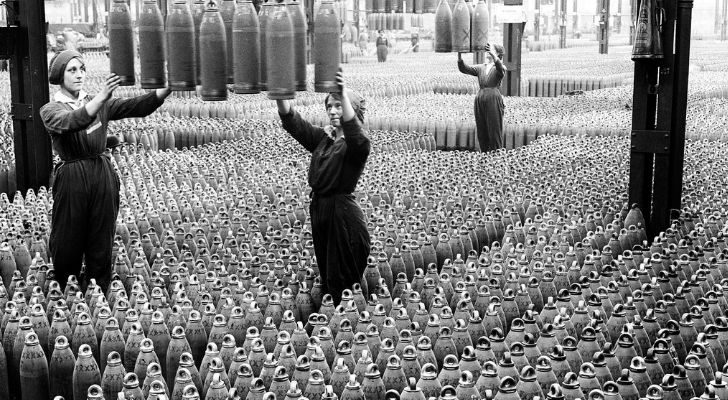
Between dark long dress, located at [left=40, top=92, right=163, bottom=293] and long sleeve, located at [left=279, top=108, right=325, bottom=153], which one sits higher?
long sleeve, located at [left=279, top=108, right=325, bottom=153]

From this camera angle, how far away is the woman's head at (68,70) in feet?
16.4

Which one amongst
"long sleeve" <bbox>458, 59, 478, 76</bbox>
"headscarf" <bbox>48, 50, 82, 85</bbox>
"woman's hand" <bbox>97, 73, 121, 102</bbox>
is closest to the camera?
"woman's hand" <bbox>97, 73, 121, 102</bbox>

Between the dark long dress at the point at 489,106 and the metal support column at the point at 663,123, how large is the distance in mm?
4163

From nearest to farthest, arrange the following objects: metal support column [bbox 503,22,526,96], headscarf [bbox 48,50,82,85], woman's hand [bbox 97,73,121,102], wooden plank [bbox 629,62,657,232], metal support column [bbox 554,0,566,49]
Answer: woman's hand [bbox 97,73,121,102] < headscarf [bbox 48,50,82,85] < wooden plank [bbox 629,62,657,232] < metal support column [bbox 503,22,526,96] < metal support column [bbox 554,0,566,49]

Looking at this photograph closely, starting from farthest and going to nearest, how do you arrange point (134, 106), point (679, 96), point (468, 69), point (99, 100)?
point (468, 69) → point (679, 96) → point (134, 106) → point (99, 100)

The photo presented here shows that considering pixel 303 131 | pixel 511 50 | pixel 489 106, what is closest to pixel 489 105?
pixel 489 106

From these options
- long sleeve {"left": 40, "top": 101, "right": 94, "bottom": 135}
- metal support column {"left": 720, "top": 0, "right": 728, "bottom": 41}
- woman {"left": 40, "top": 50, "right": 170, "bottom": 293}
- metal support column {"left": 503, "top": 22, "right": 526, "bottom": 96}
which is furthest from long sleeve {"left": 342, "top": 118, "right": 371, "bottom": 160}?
metal support column {"left": 720, "top": 0, "right": 728, "bottom": 41}

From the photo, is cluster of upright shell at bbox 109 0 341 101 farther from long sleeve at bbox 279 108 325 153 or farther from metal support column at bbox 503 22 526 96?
metal support column at bbox 503 22 526 96

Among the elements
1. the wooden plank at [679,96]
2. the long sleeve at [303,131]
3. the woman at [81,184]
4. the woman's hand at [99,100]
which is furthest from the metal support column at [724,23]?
the woman's hand at [99,100]

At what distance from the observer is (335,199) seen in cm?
486

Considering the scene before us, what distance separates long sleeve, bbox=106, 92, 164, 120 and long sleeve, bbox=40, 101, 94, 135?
0.29m

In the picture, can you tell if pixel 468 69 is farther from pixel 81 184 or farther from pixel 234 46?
pixel 234 46

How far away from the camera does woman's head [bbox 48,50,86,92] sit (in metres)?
5.01

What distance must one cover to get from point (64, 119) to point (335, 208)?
1.50 meters
